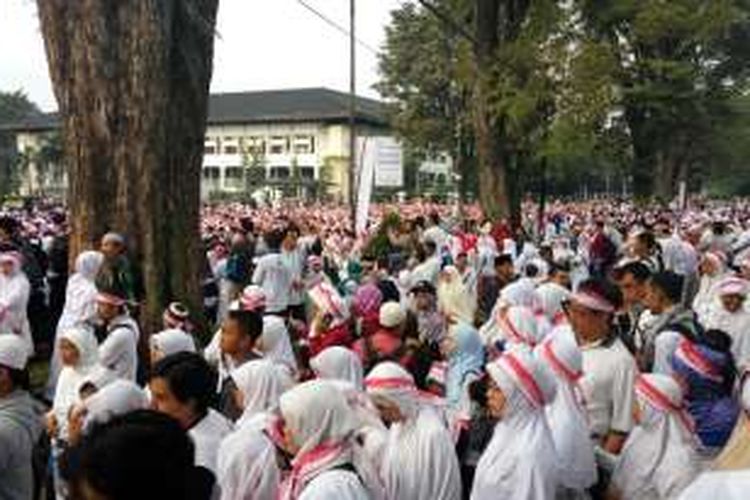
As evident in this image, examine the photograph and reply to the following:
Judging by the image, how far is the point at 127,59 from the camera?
399 inches

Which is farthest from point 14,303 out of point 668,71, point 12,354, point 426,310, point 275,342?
point 668,71

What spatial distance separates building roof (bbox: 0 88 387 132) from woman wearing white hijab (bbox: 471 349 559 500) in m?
73.7

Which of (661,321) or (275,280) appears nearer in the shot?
(661,321)

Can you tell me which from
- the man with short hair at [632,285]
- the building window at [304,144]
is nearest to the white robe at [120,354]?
the man with short hair at [632,285]

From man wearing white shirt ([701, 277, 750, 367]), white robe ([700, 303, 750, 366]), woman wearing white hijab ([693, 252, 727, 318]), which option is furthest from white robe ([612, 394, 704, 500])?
woman wearing white hijab ([693, 252, 727, 318])

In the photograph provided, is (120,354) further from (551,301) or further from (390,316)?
(551,301)

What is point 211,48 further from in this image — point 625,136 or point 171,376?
point 625,136

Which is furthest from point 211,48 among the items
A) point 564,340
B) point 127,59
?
point 564,340

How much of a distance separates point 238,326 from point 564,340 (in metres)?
1.88

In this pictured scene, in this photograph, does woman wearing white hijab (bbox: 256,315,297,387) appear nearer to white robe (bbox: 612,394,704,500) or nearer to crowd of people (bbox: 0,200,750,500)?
crowd of people (bbox: 0,200,750,500)

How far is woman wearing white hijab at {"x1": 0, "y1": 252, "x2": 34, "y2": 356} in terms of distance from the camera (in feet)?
30.3

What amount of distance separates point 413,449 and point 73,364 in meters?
2.62

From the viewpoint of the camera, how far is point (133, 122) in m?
10.2

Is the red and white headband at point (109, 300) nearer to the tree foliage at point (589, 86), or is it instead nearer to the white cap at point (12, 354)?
the white cap at point (12, 354)
